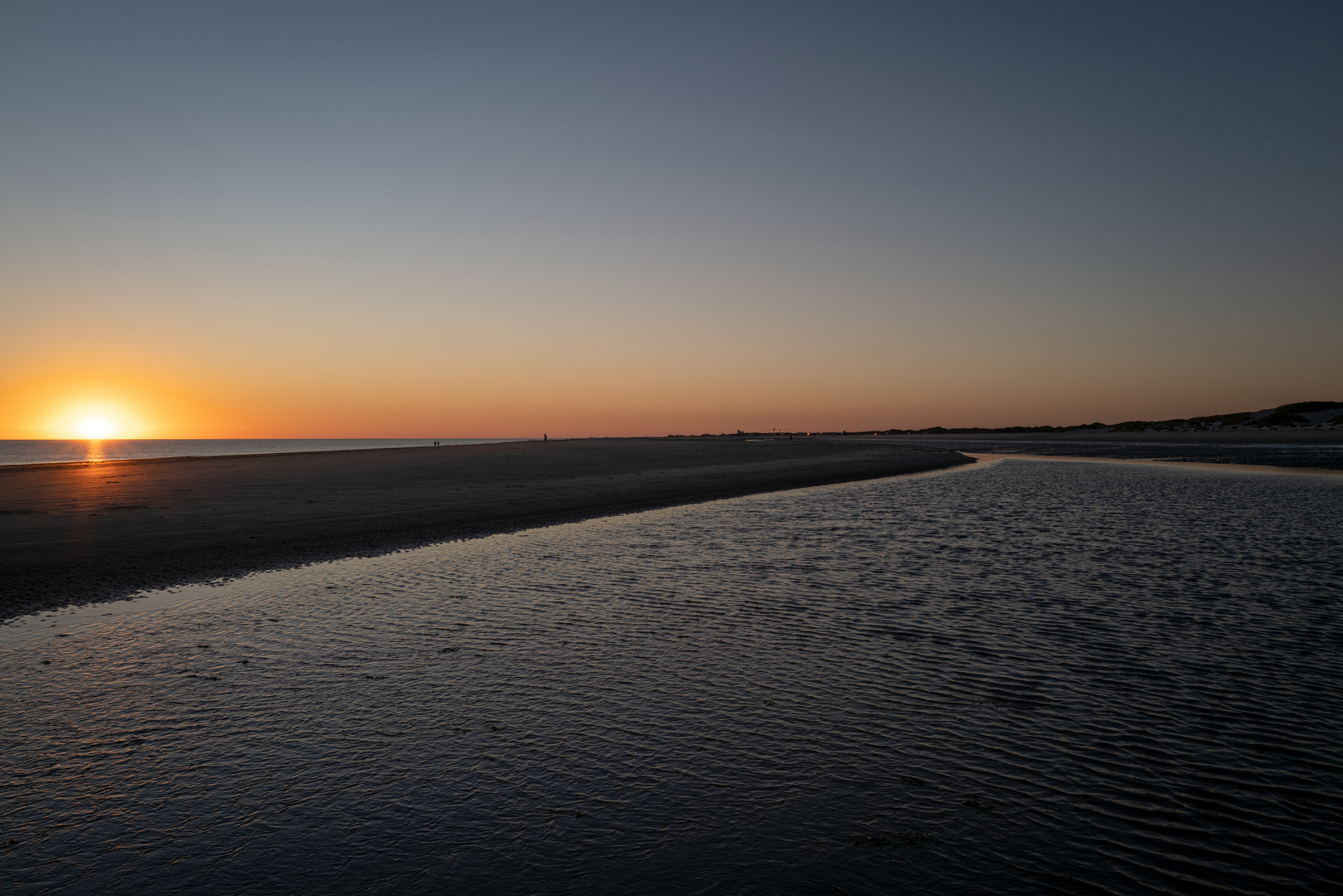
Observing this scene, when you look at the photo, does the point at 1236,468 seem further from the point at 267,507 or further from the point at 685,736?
the point at 685,736

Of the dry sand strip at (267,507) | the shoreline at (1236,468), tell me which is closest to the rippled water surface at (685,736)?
the dry sand strip at (267,507)

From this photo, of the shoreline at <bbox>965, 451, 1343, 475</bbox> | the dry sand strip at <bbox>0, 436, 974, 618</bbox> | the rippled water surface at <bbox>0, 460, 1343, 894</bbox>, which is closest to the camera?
the rippled water surface at <bbox>0, 460, 1343, 894</bbox>

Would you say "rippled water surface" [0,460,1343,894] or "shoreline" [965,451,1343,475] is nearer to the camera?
"rippled water surface" [0,460,1343,894]

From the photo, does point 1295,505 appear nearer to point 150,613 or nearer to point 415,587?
point 415,587

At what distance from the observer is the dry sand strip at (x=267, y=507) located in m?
16.6

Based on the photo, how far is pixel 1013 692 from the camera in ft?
28.4

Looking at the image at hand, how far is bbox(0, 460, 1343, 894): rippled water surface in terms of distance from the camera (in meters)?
5.23

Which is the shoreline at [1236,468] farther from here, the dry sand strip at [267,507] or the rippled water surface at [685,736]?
the rippled water surface at [685,736]

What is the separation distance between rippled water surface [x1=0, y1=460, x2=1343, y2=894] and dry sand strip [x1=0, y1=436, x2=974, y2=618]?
3.24 meters

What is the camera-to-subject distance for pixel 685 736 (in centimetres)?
743

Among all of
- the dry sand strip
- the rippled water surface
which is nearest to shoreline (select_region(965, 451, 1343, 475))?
the dry sand strip

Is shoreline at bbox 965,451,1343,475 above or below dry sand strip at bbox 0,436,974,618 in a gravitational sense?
below

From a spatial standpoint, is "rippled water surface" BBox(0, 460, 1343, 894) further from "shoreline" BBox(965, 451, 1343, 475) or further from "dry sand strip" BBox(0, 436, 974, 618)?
"shoreline" BBox(965, 451, 1343, 475)

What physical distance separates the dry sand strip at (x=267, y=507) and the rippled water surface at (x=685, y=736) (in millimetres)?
3241
